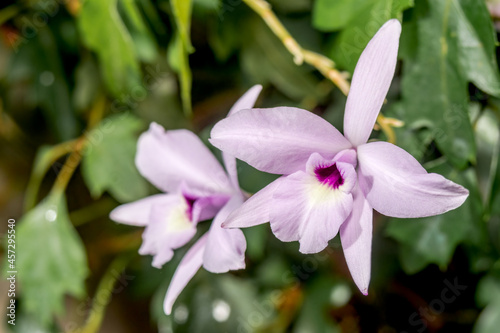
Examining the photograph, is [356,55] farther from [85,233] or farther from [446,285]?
[85,233]

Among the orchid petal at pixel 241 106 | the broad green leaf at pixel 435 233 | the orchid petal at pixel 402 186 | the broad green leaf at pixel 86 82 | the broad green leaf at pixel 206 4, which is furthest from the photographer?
the broad green leaf at pixel 86 82

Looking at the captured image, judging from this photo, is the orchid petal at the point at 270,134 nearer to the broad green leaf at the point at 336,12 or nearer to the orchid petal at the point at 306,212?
the orchid petal at the point at 306,212

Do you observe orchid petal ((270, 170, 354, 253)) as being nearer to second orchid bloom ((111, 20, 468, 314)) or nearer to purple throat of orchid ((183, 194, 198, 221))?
second orchid bloom ((111, 20, 468, 314))

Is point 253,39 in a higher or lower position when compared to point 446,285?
higher

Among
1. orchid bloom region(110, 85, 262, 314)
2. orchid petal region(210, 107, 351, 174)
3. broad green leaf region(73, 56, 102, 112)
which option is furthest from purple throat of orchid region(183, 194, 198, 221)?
broad green leaf region(73, 56, 102, 112)

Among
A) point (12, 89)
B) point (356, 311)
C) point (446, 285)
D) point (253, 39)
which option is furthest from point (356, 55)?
point (12, 89)

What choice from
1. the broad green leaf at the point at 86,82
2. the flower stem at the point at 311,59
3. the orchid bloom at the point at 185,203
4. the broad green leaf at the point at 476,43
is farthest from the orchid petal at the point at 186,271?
the broad green leaf at the point at 86,82

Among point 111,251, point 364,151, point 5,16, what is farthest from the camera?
point 111,251
